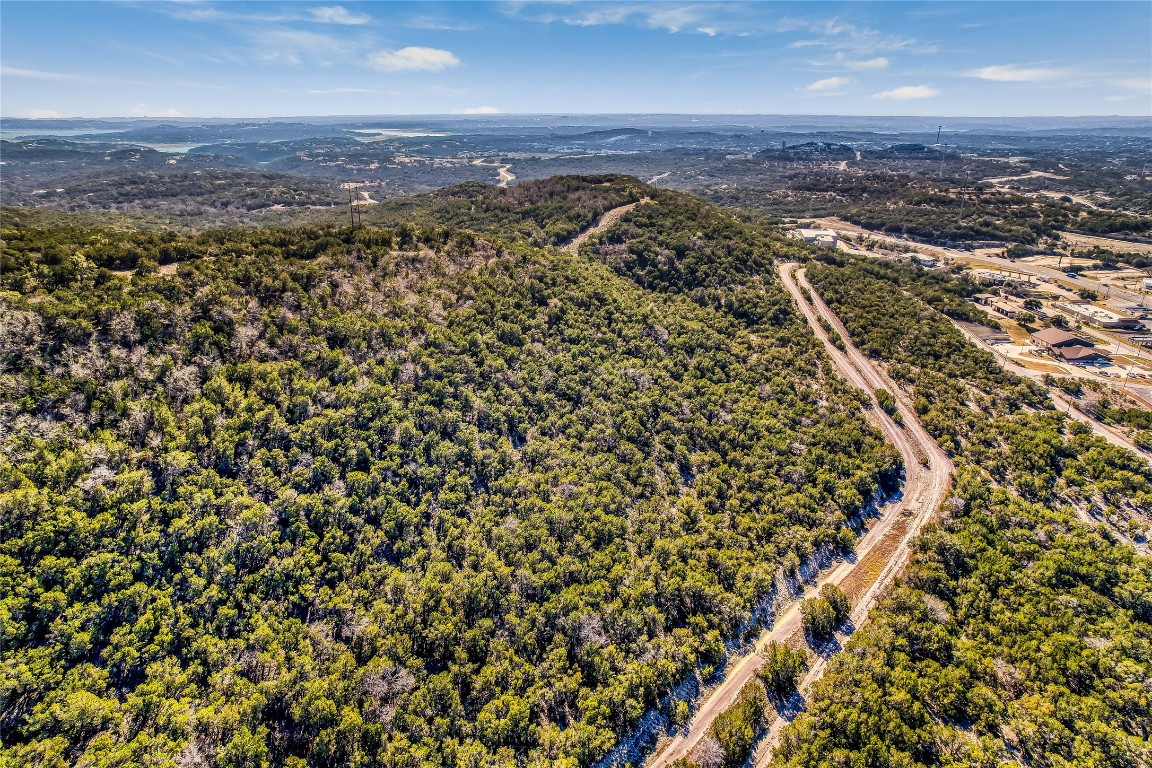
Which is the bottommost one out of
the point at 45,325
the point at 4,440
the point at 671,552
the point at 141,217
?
the point at 671,552

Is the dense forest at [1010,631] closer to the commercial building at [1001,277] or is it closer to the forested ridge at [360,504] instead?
the forested ridge at [360,504]

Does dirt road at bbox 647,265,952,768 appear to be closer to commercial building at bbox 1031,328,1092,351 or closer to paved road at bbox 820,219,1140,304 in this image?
commercial building at bbox 1031,328,1092,351

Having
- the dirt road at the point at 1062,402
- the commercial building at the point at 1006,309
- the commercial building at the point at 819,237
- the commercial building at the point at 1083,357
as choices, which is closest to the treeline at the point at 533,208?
the commercial building at the point at 819,237

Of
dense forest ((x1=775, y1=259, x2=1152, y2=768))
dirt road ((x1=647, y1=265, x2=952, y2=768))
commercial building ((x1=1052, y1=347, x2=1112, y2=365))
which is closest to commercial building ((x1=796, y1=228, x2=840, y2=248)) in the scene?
commercial building ((x1=1052, y1=347, x2=1112, y2=365))

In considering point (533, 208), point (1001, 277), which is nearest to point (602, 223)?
point (533, 208)

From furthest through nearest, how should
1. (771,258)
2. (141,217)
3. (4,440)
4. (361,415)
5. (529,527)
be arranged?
(141,217) → (771,258) → (361,415) → (529,527) → (4,440)

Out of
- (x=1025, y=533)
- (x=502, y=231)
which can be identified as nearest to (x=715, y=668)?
(x=1025, y=533)

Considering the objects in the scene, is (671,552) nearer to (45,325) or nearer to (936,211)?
(45,325)

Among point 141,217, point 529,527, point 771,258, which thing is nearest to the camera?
point 529,527
